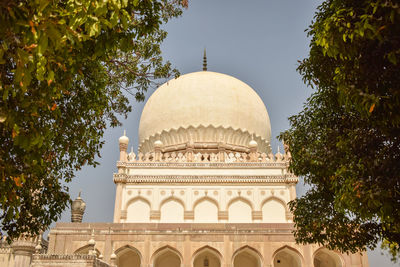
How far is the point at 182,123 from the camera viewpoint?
80.2 ft

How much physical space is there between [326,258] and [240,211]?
4676 millimetres

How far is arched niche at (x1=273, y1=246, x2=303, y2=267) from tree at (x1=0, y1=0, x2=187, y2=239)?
35.1ft

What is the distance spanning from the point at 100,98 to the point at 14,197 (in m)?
2.88

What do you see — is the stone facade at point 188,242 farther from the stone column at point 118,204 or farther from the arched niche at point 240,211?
the arched niche at point 240,211

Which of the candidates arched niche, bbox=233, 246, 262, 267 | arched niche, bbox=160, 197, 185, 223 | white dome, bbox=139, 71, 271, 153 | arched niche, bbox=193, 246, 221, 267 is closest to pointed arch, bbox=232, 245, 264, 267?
arched niche, bbox=233, 246, 262, 267

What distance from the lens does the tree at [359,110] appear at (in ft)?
15.8

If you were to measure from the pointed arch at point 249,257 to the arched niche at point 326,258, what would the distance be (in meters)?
2.38

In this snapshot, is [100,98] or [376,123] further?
[100,98]

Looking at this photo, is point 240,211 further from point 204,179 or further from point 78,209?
point 78,209

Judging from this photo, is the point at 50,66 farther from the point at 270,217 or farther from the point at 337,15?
the point at 270,217

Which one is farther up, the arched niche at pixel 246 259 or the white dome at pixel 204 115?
the white dome at pixel 204 115

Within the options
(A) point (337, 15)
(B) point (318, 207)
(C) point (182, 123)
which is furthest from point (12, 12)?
(C) point (182, 123)

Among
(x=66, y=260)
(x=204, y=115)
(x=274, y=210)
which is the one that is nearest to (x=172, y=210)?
(x=274, y=210)

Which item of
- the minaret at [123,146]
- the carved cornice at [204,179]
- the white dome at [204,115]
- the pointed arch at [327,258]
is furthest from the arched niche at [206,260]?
the white dome at [204,115]
